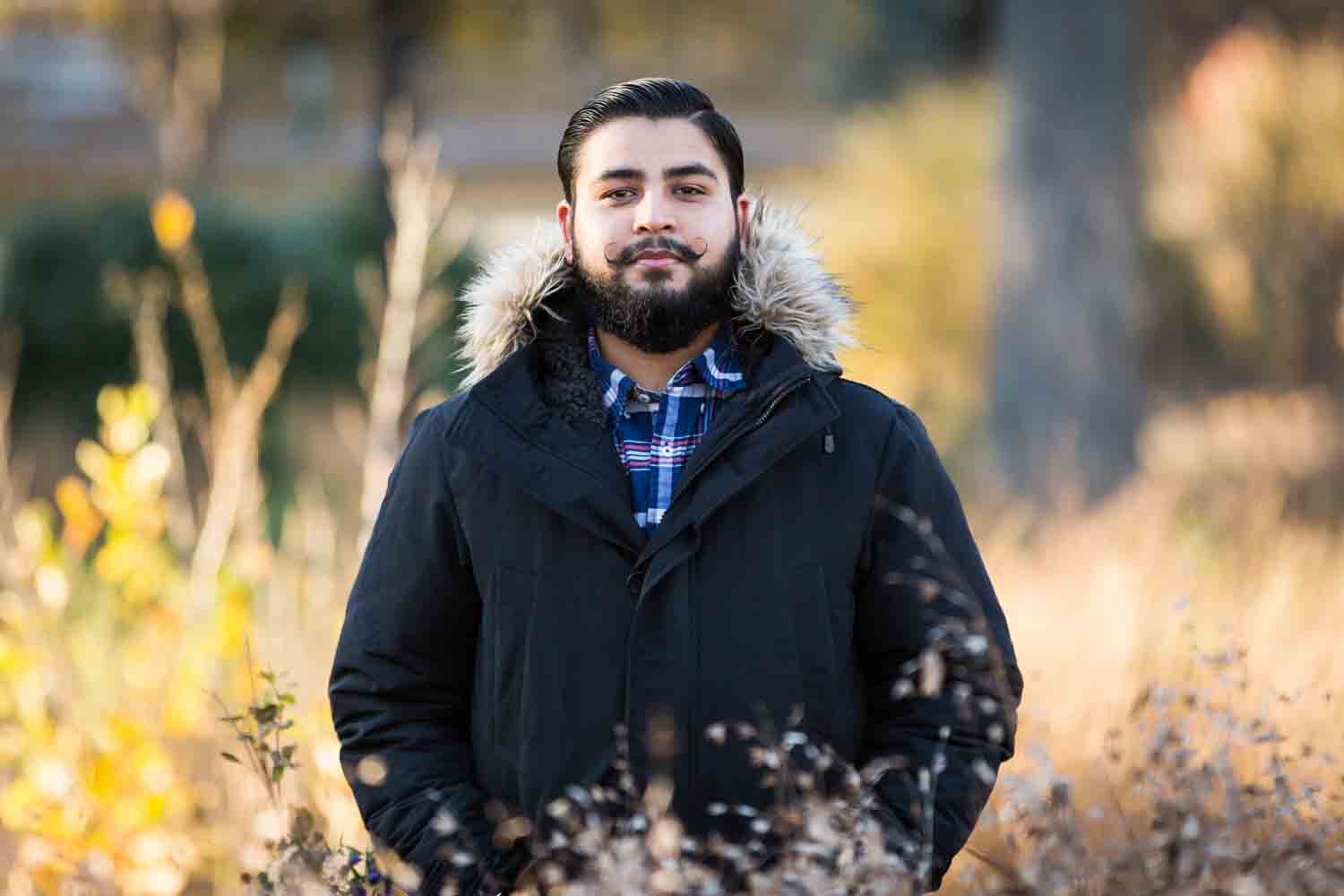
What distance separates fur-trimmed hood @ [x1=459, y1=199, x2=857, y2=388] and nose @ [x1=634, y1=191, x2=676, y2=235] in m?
0.16

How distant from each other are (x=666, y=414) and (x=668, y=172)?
36 centimetres

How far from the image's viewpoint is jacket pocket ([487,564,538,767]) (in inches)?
90.1

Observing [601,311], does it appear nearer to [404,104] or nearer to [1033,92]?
[1033,92]

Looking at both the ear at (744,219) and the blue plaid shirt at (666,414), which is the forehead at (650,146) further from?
the blue plaid shirt at (666,414)

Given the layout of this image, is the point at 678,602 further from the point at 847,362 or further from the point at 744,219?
the point at 847,362

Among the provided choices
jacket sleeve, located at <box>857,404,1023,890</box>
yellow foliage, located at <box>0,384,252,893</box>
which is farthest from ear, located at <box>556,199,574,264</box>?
yellow foliage, located at <box>0,384,252,893</box>

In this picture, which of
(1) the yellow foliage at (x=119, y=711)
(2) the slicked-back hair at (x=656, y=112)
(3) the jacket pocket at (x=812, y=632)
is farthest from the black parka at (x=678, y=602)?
(1) the yellow foliage at (x=119, y=711)

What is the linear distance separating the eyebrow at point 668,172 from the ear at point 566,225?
0.50 ft

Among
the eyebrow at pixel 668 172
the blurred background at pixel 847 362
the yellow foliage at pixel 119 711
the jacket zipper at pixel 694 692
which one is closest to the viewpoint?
the jacket zipper at pixel 694 692

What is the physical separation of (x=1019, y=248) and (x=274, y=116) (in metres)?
18.3

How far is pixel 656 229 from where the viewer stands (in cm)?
232

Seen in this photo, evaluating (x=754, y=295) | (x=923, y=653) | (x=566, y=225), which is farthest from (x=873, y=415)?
(x=566, y=225)

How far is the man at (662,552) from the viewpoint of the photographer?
2242mm

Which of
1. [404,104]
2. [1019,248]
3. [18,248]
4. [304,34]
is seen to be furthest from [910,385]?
[304,34]
